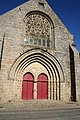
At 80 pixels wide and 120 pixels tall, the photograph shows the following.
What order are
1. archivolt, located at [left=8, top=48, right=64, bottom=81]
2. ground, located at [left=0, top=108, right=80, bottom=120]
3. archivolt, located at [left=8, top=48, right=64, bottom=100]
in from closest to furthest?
ground, located at [left=0, top=108, right=80, bottom=120] → archivolt, located at [left=8, top=48, right=64, bottom=81] → archivolt, located at [left=8, top=48, right=64, bottom=100]

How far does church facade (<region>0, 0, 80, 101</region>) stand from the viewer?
14545 millimetres

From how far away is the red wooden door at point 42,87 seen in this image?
15773mm

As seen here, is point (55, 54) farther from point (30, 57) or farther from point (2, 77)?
point (2, 77)

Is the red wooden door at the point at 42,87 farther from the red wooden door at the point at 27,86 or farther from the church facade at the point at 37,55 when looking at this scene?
the red wooden door at the point at 27,86

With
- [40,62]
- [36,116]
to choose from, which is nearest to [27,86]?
[40,62]

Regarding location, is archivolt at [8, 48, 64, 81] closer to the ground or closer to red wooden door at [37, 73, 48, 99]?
red wooden door at [37, 73, 48, 99]

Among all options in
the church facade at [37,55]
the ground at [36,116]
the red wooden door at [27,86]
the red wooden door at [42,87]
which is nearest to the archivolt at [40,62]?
the church facade at [37,55]

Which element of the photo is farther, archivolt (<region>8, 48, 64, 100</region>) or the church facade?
archivolt (<region>8, 48, 64, 100</region>)

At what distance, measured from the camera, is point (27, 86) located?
1548 cm

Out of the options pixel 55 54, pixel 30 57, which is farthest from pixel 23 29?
pixel 55 54

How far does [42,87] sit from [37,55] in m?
3.19

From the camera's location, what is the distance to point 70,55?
55.1 ft

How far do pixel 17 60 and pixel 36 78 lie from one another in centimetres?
269

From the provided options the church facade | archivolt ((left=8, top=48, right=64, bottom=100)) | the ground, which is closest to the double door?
the church facade
